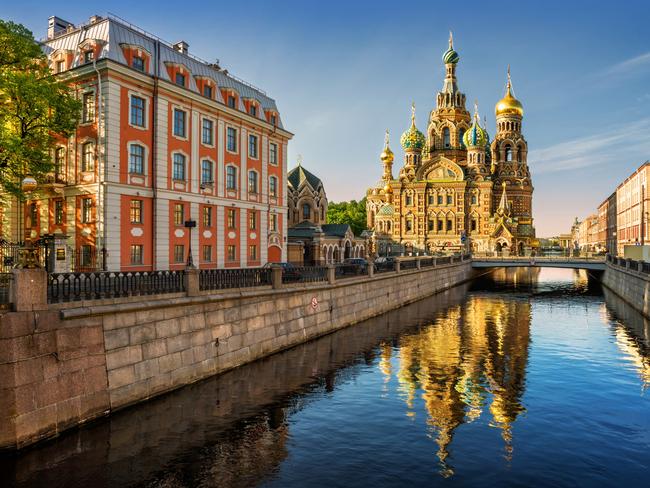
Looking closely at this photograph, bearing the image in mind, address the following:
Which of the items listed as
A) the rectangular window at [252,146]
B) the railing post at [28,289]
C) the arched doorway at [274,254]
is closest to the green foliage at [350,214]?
the arched doorway at [274,254]

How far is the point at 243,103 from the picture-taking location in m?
38.7

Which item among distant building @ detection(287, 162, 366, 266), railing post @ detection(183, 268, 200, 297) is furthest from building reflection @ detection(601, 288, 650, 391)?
distant building @ detection(287, 162, 366, 266)

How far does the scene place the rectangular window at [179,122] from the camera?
3125cm

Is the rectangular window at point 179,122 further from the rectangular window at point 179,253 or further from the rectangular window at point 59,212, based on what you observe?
the rectangular window at point 59,212

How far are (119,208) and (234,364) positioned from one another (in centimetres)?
1191

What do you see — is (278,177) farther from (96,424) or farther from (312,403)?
(96,424)

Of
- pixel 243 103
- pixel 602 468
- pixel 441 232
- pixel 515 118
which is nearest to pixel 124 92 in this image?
pixel 243 103

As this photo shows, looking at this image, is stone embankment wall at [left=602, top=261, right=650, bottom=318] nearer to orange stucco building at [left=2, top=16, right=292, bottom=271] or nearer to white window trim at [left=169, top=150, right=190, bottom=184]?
orange stucco building at [left=2, top=16, right=292, bottom=271]

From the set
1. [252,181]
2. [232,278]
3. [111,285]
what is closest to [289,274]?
[232,278]

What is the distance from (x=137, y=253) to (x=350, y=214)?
337ft

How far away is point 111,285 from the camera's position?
57.6 feet

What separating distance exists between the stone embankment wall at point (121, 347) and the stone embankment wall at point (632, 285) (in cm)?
2645

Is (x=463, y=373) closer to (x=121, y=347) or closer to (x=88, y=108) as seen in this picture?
(x=121, y=347)

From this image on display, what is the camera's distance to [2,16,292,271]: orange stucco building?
27.3 metres
